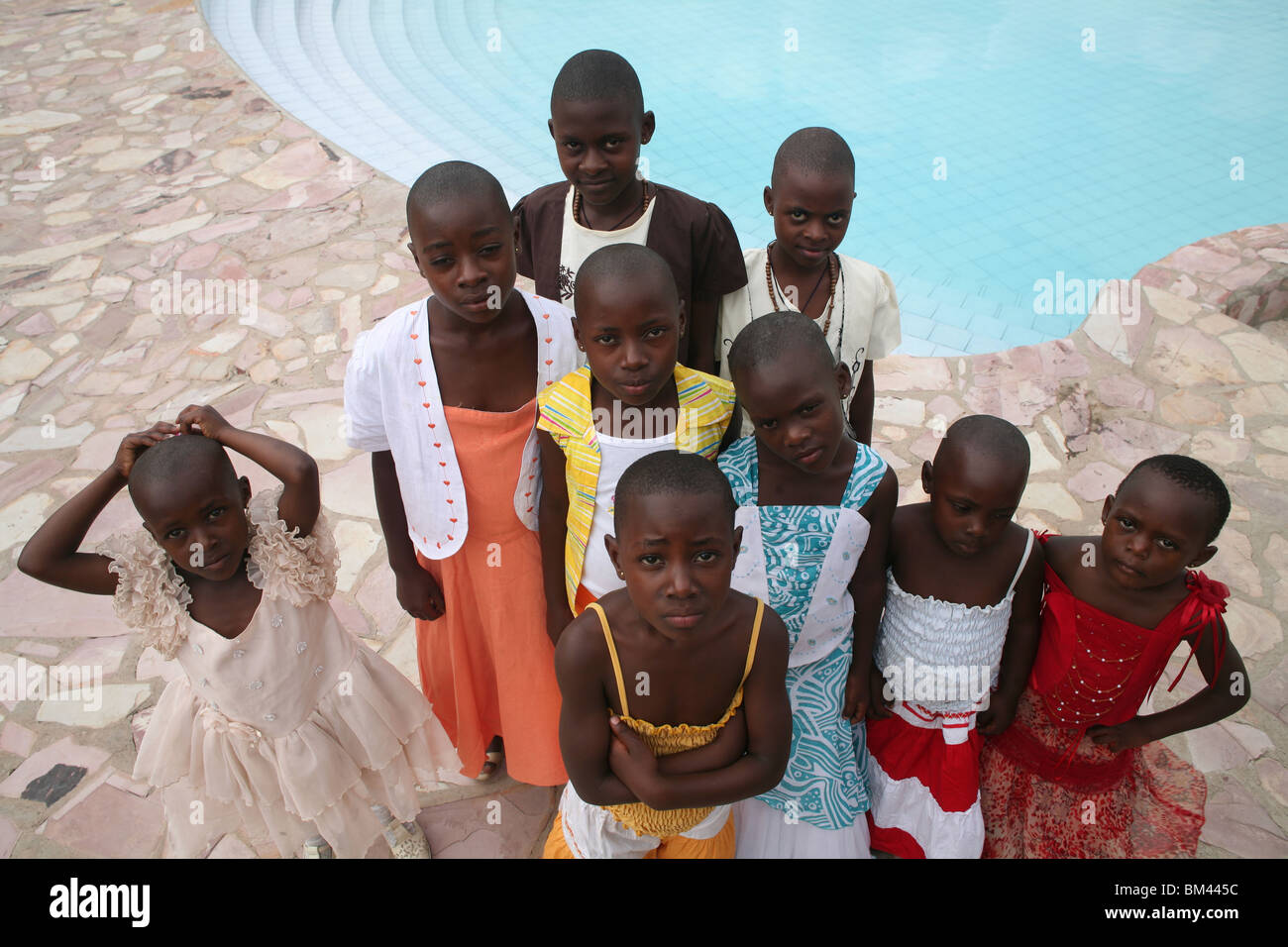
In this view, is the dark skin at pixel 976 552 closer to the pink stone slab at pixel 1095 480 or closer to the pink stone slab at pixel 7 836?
the pink stone slab at pixel 1095 480

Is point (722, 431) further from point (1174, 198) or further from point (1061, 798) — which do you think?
point (1174, 198)

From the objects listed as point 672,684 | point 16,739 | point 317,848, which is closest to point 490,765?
point 317,848

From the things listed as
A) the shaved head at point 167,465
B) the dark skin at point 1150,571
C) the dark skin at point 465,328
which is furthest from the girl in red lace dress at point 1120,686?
the shaved head at point 167,465

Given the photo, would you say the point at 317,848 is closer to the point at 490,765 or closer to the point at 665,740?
the point at 490,765

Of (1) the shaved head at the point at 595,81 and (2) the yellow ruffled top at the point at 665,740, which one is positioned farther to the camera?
(1) the shaved head at the point at 595,81

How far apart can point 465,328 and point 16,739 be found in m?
2.05

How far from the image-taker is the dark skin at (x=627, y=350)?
176 centimetres

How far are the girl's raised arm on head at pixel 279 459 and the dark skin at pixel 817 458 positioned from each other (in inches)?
36.3

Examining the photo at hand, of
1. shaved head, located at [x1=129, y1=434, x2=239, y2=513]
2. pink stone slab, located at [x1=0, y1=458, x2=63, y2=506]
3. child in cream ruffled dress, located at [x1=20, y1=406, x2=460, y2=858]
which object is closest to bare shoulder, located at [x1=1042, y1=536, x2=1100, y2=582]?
child in cream ruffled dress, located at [x1=20, y1=406, x2=460, y2=858]

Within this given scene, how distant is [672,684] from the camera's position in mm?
1672

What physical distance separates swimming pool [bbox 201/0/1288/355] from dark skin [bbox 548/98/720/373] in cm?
278

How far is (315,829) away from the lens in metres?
2.26

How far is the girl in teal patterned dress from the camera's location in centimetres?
178

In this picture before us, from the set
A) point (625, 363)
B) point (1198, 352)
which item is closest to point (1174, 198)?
point (1198, 352)
